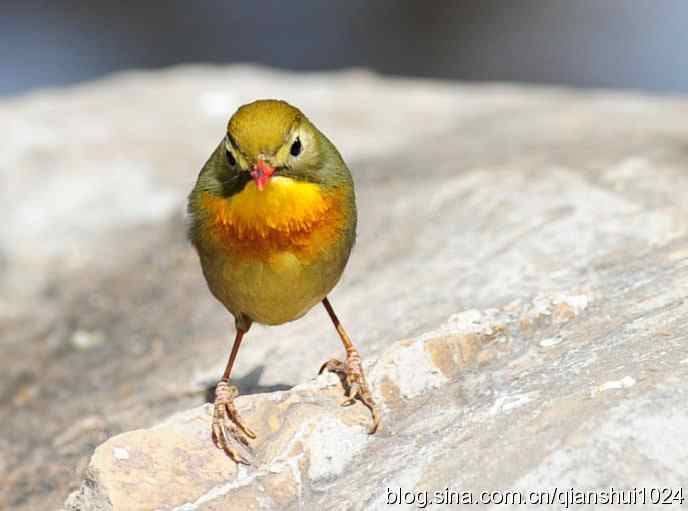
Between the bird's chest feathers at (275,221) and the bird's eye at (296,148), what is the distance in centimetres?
9

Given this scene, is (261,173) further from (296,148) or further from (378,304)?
(378,304)

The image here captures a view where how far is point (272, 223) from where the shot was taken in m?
3.89

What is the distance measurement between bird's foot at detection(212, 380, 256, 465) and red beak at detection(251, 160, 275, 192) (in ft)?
2.44

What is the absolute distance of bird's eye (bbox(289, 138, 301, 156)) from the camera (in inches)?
155

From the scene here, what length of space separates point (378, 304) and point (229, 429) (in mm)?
1861

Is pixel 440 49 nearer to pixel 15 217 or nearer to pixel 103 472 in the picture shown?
pixel 15 217

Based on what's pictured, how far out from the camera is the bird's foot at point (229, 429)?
3.65m

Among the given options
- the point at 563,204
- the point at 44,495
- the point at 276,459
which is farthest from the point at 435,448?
the point at 563,204

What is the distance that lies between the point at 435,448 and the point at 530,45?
13.3 meters

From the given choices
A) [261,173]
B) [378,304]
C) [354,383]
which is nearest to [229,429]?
[354,383]

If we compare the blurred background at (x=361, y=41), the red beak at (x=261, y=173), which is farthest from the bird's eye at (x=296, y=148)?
the blurred background at (x=361, y=41)

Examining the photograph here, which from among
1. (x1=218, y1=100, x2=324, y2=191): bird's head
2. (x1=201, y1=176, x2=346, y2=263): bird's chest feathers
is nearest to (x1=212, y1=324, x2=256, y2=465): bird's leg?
(x1=201, y1=176, x2=346, y2=263): bird's chest feathers

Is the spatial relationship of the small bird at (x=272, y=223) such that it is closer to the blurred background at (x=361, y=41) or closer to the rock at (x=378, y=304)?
the rock at (x=378, y=304)

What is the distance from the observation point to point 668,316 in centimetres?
383
